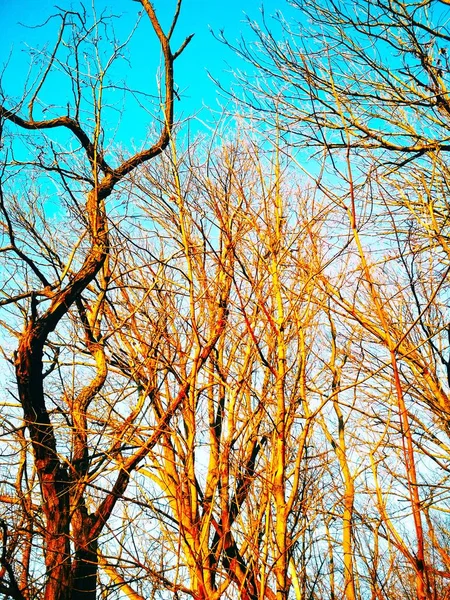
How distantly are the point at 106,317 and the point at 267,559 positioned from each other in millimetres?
2606

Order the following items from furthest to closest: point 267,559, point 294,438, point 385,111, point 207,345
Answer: point 385,111 → point 294,438 → point 207,345 → point 267,559

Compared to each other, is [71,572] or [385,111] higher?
[385,111]

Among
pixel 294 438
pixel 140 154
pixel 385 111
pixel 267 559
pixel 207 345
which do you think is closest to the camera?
pixel 267 559

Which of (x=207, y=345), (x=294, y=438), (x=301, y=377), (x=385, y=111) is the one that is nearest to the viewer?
(x=301, y=377)

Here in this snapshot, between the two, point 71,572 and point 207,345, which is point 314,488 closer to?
point 207,345

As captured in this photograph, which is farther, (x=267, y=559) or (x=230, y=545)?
(x=230, y=545)

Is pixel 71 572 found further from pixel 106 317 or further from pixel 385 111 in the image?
pixel 385 111

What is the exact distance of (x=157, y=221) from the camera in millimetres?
3793

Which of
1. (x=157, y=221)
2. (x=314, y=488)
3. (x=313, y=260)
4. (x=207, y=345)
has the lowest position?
(x=314, y=488)

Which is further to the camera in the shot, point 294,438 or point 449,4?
point 294,438

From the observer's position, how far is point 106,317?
434cm

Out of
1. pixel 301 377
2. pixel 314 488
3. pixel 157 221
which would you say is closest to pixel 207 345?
pixel 301 377

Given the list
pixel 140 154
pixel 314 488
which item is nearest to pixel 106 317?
pixel 140 154

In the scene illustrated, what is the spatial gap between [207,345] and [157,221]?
4.34ft
